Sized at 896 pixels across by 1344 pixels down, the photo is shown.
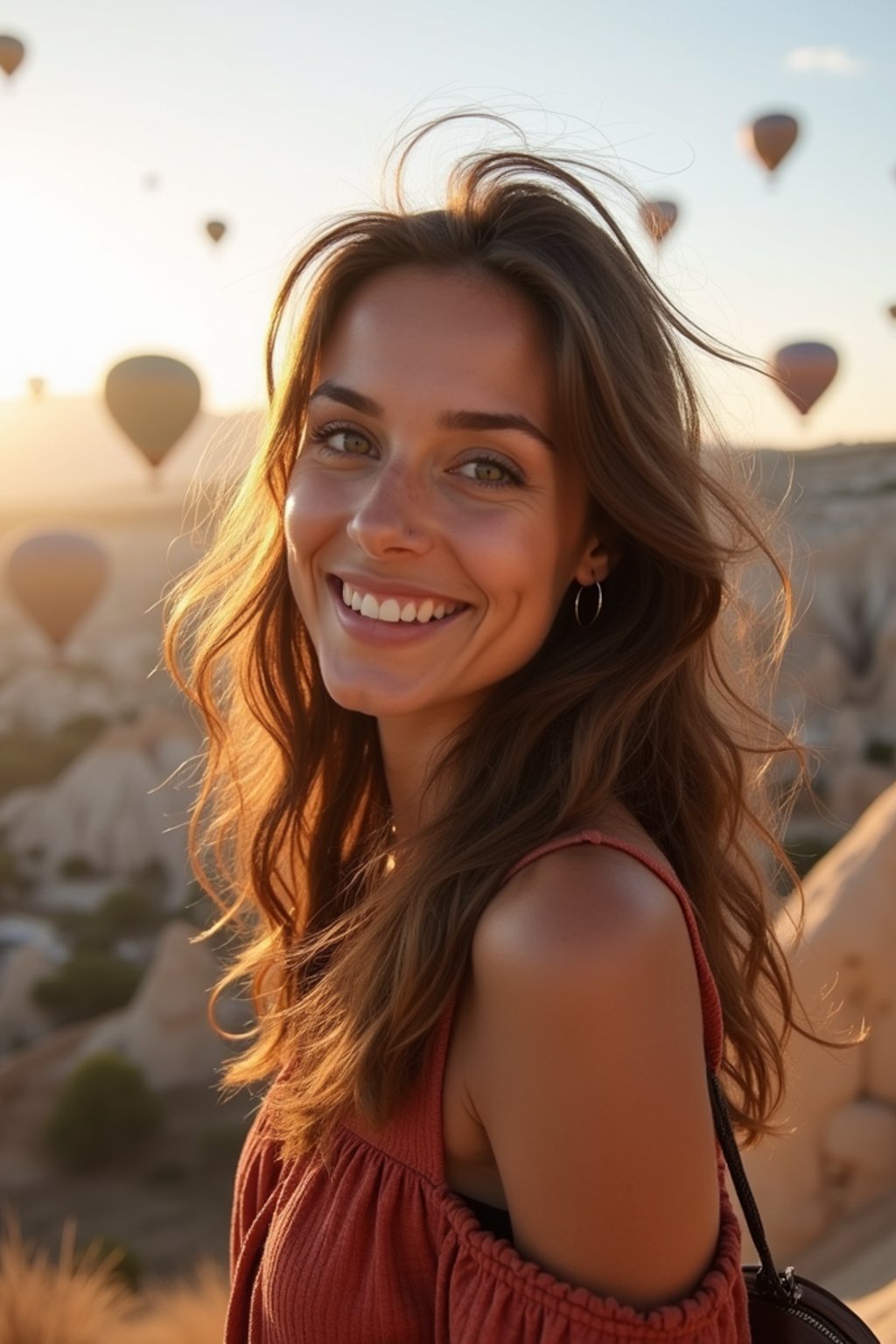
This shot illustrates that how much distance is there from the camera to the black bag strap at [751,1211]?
1.74 metres

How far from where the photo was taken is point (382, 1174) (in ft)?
5.64

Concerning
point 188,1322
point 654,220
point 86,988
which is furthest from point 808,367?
point 654,220

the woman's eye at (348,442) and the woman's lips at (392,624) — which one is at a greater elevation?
the woman's eye at (348,442)

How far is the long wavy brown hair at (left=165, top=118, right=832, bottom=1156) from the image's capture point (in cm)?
175

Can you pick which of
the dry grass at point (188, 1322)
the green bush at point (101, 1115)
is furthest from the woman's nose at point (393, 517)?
the green bush at point (101, 1115)

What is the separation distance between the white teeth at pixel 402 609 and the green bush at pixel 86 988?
19508 millimetres

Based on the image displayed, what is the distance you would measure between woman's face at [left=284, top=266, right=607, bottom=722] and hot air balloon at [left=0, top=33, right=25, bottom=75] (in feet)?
87.8

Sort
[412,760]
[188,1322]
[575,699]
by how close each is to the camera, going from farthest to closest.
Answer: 1. [188,1322]
2. [412,760]
3. [575,699]

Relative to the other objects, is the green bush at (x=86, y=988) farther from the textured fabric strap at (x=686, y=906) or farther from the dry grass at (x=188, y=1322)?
the textured fabric strap at (x=686, y=906)

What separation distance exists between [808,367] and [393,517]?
21421mm

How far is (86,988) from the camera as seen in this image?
20.7 m

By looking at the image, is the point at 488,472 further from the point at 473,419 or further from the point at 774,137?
the point at 774,137

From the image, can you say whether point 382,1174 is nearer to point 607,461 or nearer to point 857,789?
point 607,461

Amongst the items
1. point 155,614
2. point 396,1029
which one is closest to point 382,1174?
point 396,1029
